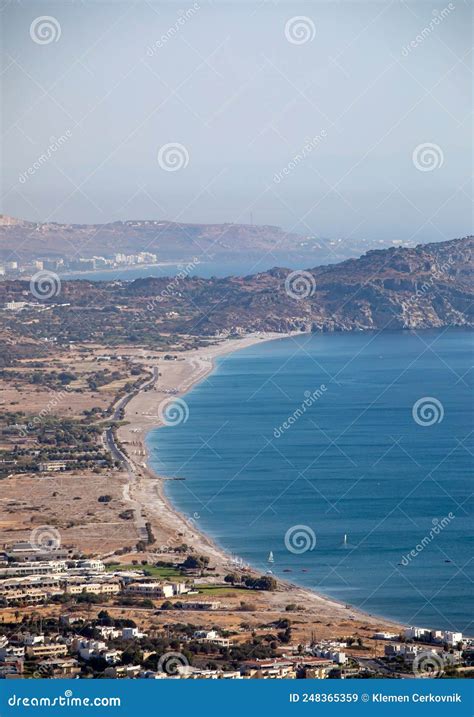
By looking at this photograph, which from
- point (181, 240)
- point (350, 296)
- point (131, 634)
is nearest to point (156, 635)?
point (131, 634)

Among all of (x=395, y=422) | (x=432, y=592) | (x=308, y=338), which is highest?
(x=308, y=338)

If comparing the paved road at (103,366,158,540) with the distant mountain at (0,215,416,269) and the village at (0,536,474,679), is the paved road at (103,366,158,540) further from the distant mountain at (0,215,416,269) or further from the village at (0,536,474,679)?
the distant mountain at (0,215,416,269)

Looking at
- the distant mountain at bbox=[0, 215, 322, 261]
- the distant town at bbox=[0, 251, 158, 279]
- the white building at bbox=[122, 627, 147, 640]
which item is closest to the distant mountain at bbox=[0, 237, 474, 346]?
the distant town at bbox=[0, 251, 158, 279]

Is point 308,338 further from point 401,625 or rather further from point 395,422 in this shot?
point 401,625

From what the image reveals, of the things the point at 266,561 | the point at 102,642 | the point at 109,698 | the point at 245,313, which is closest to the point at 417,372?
the point at 245,313

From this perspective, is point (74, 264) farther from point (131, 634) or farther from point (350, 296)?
point (131, 634)

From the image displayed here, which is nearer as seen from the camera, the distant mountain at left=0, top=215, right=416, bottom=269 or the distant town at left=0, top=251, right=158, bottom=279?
the distant town at left=0, top=251, right=158, bottom=279

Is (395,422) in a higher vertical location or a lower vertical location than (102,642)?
higher
